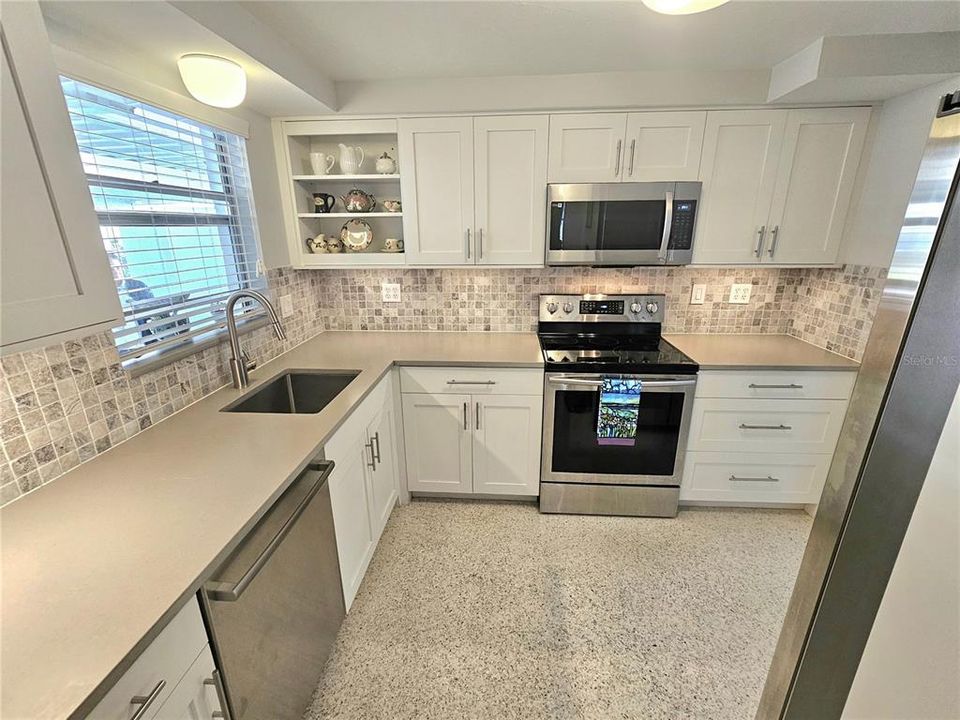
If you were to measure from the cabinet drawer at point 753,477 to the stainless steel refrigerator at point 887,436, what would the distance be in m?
1.79

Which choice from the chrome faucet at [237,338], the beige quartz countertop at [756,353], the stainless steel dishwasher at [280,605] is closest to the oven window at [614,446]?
the beige quartz countertop at [756,353]

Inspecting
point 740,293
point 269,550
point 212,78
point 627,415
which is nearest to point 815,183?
point 740,293

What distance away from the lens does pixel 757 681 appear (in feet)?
4.87

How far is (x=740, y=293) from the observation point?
2.48 m

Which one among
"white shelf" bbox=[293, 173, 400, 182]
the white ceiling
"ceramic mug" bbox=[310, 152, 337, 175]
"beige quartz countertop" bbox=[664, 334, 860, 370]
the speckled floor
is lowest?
the speckled floor

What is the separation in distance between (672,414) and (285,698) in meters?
1.97

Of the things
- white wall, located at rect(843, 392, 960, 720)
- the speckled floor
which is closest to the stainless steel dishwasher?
the speckled floor

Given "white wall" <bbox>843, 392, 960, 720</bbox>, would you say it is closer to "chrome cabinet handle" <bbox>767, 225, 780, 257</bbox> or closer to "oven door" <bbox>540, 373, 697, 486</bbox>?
"oven door" <bbox>540, 373, 697, 486</bbox>

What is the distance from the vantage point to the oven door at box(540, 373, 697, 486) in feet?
6.90

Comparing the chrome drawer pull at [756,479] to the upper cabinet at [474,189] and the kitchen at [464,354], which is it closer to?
the kitchen at [464,354]

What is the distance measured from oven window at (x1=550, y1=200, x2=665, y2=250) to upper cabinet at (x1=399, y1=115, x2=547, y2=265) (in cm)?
12

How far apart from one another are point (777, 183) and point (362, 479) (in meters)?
2.47

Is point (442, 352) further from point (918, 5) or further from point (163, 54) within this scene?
point (918, 5)

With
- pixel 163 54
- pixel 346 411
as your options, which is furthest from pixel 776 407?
pixel 163 54
